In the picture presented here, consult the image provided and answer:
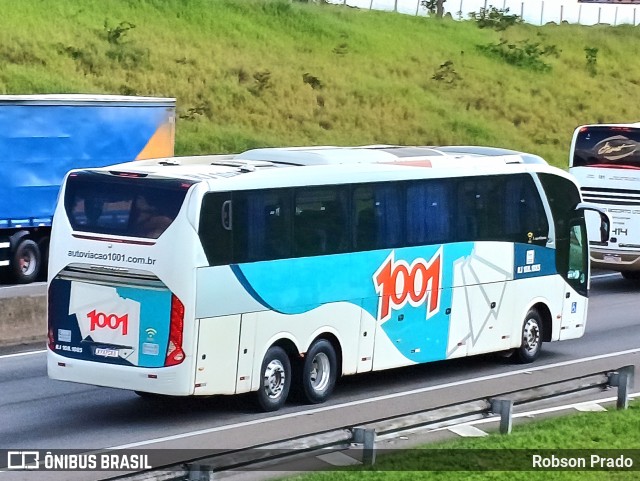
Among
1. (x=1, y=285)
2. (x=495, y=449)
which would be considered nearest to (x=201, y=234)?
(x=495, y=449)

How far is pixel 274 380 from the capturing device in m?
15.5

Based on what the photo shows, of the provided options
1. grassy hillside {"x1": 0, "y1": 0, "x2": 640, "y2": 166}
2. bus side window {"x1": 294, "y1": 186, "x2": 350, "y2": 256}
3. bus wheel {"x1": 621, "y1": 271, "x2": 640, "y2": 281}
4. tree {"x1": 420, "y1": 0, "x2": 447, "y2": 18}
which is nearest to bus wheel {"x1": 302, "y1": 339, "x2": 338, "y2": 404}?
bus side window {"x1": 294, "y1": 186, "x2": 350, "y2": 256}

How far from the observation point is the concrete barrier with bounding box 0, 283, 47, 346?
1969 centimetres

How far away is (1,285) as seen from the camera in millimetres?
27391

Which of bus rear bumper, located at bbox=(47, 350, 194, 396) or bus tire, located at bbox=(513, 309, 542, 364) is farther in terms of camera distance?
bus tire, located at bbox=(513, 309, 542, 364)

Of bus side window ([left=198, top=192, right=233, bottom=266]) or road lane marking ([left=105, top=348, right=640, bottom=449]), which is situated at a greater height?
bus side window ([left=198, top=192, right=233, bottom=266])

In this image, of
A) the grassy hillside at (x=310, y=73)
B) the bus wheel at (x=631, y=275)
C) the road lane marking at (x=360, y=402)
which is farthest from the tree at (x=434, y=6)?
the road lane marking at (x=360, y=402)

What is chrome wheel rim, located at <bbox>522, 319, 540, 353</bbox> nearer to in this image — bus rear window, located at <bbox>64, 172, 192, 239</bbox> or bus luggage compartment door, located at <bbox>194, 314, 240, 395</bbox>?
bus luggage compartment door, located at <bbox>194, 314, 240, 395</bbox>

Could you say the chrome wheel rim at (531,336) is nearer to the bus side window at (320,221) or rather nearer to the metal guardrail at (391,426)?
the metal guardrail at (391,426)

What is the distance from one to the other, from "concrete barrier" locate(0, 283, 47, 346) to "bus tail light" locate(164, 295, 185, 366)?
5998 millimetres

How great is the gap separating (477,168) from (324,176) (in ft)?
9.69

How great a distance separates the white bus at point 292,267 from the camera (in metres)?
14.4

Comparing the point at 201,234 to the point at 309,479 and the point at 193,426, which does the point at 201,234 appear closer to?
the point at 193,426

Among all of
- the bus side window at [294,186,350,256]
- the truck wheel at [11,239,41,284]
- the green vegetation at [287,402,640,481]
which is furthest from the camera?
the truck wheel at [11,239,41,284]
